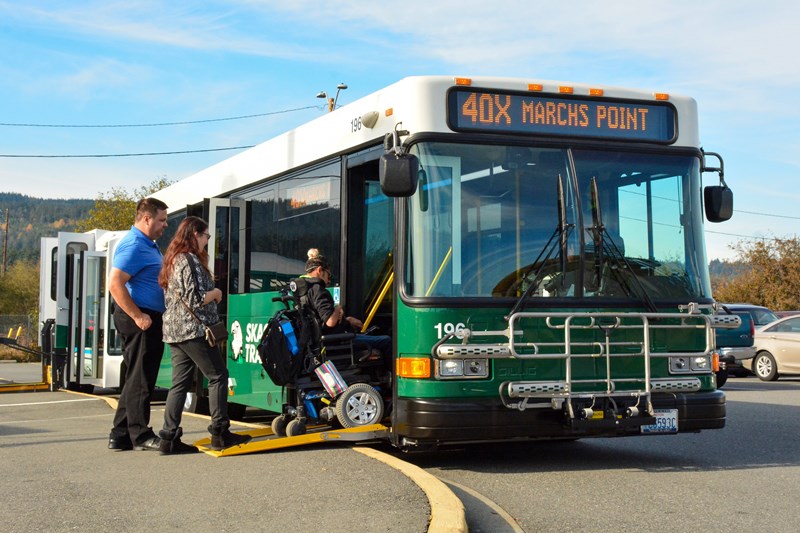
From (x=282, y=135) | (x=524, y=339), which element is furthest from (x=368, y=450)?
(x=282, y=135)

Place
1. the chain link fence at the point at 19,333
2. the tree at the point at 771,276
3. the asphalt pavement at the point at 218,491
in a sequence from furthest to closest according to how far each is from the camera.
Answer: the tree at the point at 771,276
the chain link fence at the point at 19,333
the asphalt pavement at the point at 218,491

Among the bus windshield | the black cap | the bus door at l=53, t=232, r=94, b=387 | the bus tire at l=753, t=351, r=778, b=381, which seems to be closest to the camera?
the bus windshield

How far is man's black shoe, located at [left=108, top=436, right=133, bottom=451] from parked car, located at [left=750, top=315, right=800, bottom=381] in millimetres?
16453

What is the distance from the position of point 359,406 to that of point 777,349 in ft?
50.5

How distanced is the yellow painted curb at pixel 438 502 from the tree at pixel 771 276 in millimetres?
47625

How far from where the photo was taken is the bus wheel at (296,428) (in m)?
8.70

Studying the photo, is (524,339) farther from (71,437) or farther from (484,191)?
(71,437)

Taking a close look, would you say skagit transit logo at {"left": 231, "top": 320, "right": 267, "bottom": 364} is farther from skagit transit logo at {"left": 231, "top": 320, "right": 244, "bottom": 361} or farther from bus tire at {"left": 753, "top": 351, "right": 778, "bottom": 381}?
bus tire at {"left": 753, "top": 351, "right": 778, "bottom": 381}

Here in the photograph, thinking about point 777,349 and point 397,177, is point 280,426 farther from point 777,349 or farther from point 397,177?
point 777,349

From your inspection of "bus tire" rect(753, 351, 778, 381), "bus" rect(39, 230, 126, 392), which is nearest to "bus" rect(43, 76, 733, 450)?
"bus" rect(39, 230, 126, 392)

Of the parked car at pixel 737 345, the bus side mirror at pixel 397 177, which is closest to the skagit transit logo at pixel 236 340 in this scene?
the bus side mirror at pixel 397 177

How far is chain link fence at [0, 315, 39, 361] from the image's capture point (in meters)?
39.5

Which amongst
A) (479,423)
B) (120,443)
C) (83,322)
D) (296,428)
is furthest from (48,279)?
(479,423)

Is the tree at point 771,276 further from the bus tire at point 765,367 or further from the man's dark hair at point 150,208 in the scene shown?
the man's dark hair at point 150,208
